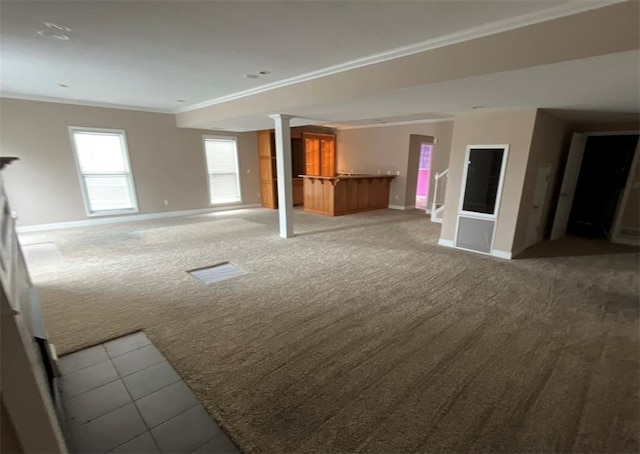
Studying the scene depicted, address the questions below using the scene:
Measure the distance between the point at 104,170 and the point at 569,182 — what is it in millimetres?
9555

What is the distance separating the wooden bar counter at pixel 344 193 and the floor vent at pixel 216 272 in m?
3.85

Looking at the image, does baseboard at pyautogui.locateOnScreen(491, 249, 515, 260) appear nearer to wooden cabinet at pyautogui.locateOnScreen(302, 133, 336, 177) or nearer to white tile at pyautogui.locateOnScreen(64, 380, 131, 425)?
white tile at pyautogui.locateOnScreen(64, 380, 131, 425)

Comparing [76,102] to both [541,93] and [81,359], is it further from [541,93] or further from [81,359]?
[541,93]

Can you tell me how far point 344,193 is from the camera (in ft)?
24.7

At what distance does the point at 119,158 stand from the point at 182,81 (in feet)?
11.9

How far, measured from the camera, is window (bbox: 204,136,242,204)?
786 cm

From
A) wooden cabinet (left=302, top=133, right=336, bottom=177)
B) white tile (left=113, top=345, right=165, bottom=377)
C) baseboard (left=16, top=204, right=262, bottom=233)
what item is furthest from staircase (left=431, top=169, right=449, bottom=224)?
white tile (left=113, top=345, right=165, bottom=377)

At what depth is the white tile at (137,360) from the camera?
2.10m

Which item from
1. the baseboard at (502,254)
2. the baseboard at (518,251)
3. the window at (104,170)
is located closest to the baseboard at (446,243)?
the baseboard at (502,254)

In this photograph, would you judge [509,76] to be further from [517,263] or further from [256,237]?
[256,237]

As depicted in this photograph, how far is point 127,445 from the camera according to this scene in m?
1.54

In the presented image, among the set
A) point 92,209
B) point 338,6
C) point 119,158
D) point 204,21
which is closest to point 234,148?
point 119,158

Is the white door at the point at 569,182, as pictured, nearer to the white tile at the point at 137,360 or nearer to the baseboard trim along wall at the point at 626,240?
the baseboard trim along wall at the point at 626,240

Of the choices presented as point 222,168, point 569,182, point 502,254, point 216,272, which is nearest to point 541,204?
point 569,182
